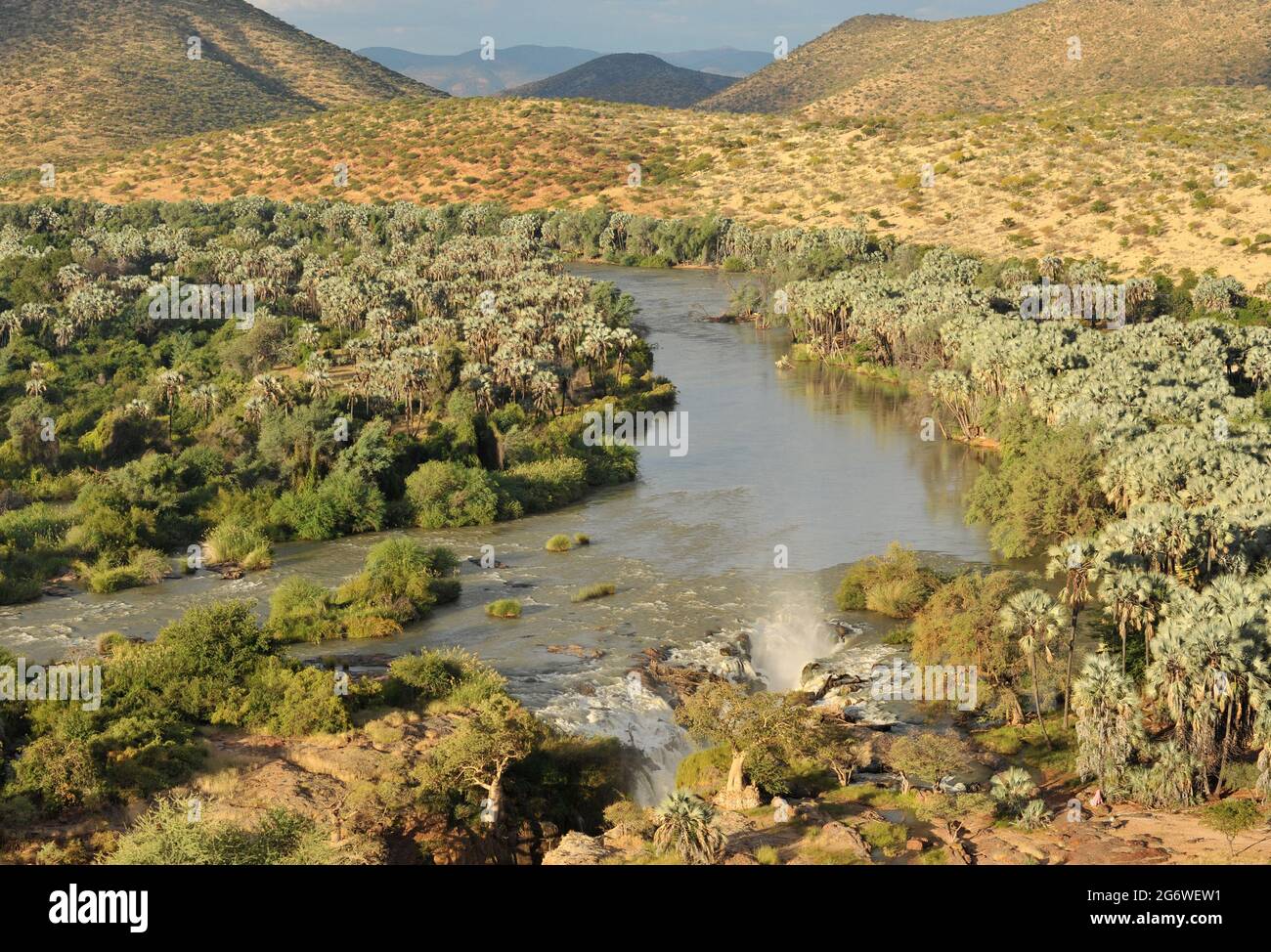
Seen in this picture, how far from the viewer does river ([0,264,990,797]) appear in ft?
Answer: 145

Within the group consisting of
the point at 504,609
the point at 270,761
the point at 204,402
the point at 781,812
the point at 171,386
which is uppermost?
the point at 171,386

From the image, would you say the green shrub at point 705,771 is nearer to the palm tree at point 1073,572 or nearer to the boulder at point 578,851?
the boulder at point 578,851

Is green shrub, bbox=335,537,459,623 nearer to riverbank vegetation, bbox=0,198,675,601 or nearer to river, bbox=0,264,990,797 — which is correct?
river, bbox=0,264,990,797

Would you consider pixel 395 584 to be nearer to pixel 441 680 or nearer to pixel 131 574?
pixel 441 680

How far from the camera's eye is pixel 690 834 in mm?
30000

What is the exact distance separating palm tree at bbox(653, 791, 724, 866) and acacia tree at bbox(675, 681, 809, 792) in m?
5.40
